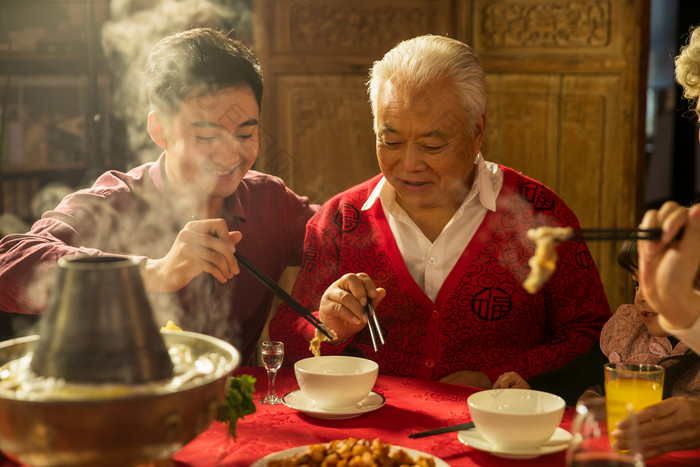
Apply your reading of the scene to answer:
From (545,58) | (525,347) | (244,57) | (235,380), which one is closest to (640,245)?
(235,380)

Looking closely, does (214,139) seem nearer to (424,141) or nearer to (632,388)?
(424,141)

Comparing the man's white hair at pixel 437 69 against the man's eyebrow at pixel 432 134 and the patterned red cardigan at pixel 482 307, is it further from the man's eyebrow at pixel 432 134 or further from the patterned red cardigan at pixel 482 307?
the patterned red cardigan at pixel 482 307

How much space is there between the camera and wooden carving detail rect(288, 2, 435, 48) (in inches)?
155

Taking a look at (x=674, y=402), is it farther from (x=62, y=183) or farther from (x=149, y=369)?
(x=62, y=183)

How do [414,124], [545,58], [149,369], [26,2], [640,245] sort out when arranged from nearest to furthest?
[149,369]
[640,245]
[414,124]
[545,58]
[26,2]

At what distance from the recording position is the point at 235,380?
4.73 feet

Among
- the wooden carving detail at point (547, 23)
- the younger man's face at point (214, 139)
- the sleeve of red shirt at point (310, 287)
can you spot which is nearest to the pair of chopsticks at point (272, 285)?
the sleeve of red shirt at point (310, 287)

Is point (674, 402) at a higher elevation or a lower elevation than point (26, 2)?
lower

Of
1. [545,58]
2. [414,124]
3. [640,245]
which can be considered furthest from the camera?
[545,58]

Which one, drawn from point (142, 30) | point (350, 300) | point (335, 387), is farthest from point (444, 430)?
point (142, 30)

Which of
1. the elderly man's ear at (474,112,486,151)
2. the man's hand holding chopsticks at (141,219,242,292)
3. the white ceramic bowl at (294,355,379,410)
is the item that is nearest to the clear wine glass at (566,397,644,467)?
the white ceramic bowl at (294,355,379,410)

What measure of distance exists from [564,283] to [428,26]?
214 centimetres

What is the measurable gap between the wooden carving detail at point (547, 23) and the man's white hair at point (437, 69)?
1780 mm

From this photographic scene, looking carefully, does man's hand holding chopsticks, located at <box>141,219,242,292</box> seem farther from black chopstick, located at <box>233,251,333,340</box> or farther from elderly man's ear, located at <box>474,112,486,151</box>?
elderly man's ear, located at <box>474,112,486,151</box>
